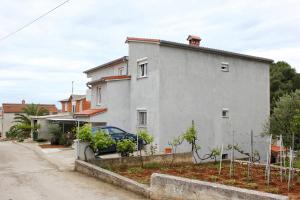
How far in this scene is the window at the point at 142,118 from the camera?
22188 mm

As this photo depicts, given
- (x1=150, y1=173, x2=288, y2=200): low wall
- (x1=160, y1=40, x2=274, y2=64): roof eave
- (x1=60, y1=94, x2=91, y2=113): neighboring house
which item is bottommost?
(x1=150, y1=173, x2=288, y2=200): low wall

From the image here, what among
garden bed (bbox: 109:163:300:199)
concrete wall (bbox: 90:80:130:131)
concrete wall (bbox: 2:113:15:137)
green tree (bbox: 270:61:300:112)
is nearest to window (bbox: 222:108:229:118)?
concrete wall (bbox: 90:80:130:131)

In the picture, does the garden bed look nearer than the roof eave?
Yes

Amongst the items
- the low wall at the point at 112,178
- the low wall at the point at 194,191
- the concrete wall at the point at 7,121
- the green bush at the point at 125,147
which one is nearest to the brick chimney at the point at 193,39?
the green bush at the point at 125,147

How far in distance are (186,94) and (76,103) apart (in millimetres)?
23043

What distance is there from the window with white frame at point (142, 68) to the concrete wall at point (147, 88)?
10.8 inches

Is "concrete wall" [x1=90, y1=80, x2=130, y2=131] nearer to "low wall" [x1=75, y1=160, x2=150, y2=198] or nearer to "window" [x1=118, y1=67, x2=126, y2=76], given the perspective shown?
"window" [x1=118, y1=67, x2=126, y2=76]

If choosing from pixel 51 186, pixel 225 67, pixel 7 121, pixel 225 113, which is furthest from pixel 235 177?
pixel 7 121

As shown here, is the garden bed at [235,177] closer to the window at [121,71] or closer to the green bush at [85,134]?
the green bush at [85,134]

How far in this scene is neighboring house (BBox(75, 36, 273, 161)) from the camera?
68.8 ft

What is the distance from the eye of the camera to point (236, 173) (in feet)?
43.0

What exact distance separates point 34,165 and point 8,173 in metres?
2.57

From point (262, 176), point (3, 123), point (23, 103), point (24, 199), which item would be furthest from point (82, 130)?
point (23, 103)

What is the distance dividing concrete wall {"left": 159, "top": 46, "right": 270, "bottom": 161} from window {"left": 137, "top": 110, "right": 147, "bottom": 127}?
1888 millimetres
